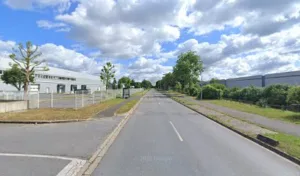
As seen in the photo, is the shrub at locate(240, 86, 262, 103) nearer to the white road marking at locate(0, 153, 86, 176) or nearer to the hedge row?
the hedge row

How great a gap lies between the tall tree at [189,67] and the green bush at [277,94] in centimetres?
4561

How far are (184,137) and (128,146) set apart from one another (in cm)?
287

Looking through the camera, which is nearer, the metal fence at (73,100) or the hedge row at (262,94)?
the hedge row at (262,94)

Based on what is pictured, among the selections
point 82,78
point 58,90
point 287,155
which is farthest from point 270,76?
point 82,78

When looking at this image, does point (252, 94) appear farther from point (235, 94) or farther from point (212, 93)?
point (212, 93)

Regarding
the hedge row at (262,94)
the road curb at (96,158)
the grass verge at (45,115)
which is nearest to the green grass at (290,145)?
the road curb at (96,158)

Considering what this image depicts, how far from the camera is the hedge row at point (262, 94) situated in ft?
80.4

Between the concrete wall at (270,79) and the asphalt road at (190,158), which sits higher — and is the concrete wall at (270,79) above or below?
above

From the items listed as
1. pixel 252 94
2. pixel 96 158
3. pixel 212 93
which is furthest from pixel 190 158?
pixel 212 93

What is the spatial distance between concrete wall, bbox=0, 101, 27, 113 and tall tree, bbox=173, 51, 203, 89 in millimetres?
57450

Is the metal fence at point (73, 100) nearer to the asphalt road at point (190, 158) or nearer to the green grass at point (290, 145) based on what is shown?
the asphalt road at point (190, 158)

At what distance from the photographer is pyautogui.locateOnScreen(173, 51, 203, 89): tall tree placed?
3133 inches

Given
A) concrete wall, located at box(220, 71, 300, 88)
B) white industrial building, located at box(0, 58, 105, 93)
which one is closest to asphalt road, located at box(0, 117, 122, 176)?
concrete wall, located at box(220, 71, 300, 88)

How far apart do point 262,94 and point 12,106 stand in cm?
2689
